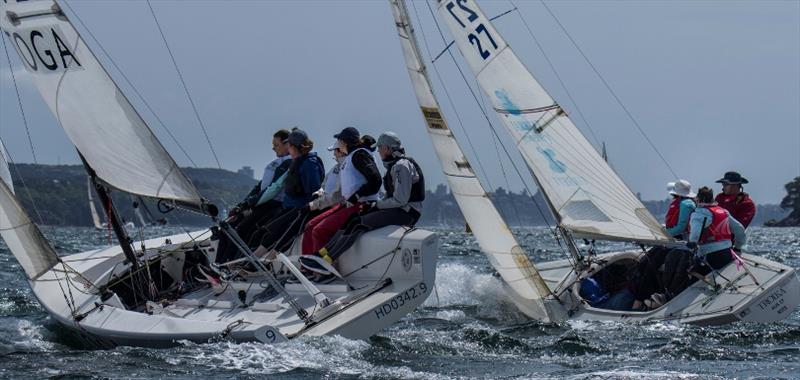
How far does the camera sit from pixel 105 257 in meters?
11.6

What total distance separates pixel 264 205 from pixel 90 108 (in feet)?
7.38

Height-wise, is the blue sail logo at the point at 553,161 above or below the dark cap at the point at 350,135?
below

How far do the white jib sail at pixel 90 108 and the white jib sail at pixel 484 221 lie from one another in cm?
372

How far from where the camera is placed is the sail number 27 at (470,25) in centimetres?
1342

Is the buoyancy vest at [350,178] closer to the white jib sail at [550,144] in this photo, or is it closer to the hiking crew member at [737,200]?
the white jib sail at [550,144]

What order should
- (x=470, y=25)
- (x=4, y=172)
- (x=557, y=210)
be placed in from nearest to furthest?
1. (x=4, y=172)
2. (x=557, y=210)
3. (x=470, y=25)

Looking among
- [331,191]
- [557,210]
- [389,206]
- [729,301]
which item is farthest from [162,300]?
[729,301]

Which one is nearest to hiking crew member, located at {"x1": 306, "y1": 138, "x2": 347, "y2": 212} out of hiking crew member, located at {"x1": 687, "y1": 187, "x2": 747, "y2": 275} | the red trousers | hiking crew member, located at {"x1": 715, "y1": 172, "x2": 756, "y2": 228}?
the red trousers

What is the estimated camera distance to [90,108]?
9.23m

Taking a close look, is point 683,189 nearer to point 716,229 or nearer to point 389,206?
point 716,229

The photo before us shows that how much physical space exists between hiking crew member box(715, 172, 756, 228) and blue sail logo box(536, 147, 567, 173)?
1.69m

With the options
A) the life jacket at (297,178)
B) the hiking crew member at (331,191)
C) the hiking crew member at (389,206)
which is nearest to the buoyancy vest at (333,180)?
the hiking crew member at (331,191)

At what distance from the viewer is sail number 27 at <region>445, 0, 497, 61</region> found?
528 inches

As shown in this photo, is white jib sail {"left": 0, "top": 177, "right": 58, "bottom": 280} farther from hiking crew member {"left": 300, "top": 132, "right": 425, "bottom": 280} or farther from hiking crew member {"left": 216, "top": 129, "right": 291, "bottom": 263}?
hiking crew member {"left": 300, "top": 132, "right": 425, "bottom": 280}
